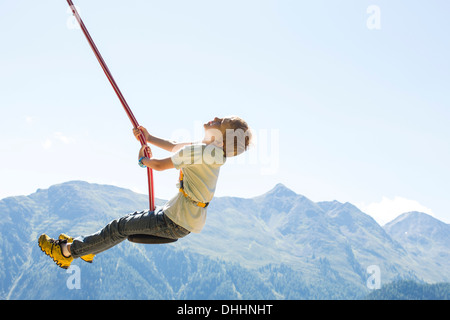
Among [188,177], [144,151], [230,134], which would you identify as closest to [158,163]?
[144,151]

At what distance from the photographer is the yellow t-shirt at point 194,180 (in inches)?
239

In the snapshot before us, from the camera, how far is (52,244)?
6914 millimetres

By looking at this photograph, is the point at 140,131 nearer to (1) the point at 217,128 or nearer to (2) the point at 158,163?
(2) the point at 158,163

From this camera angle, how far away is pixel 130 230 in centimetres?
643

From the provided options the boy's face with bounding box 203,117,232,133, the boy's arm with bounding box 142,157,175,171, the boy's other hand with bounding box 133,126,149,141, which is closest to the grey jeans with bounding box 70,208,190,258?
the boy's arm with bounding box 142,157,175,171

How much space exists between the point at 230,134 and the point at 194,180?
76 centimetres

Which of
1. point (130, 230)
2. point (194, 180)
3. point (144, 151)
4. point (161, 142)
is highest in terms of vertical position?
point (161, 142)

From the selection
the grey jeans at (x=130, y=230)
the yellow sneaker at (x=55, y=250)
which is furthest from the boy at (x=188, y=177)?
the yellow sneaker at (x=55, y=250)

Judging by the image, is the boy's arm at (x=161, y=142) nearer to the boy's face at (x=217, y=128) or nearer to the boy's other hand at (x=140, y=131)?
the boy's other hand at (x=140, y=131)

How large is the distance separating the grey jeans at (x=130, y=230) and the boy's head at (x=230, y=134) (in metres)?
1.21

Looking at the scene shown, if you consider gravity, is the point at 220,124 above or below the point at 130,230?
above

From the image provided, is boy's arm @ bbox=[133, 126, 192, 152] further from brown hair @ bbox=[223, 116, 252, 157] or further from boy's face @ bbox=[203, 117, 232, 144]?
brown hair @ bbox=[223, 116, 252, 157]

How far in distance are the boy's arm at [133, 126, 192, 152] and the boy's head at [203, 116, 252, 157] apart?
15.2 inches
